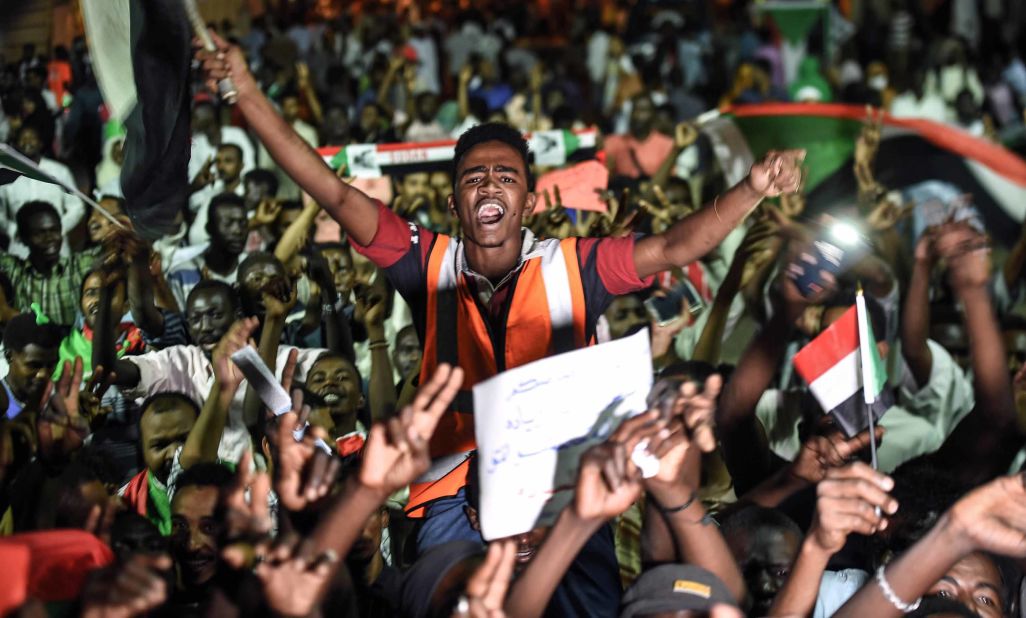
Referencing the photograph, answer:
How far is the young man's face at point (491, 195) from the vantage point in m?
3.86

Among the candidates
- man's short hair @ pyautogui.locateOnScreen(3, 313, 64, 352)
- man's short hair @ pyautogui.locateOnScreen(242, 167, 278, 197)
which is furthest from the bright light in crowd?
man's short hair @ pyautogui.locateOnScreen(242, 167, 278, 197)

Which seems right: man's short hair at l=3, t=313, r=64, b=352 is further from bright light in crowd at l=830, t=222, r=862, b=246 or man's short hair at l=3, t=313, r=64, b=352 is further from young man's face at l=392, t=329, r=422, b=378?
bright light in crowd at l=830, t=222, r=862, b=246

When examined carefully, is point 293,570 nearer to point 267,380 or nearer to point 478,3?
point 267,380

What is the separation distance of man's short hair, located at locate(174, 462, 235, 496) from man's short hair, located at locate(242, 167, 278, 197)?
4.17 meters

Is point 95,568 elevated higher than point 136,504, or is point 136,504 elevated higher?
point 95,568

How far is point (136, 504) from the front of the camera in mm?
4309

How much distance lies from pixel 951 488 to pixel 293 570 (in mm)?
2443

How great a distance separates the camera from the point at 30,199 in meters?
6.76

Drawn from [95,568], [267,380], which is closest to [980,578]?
[267,380]

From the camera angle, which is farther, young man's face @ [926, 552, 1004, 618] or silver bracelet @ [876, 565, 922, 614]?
young man's face @ [926, 552, 1004, 618]

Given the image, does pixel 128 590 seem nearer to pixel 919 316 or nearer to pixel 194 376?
pixel 194 376

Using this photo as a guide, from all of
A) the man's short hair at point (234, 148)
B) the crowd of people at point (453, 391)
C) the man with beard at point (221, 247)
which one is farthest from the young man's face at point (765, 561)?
the man's short hair at point (234, 148)

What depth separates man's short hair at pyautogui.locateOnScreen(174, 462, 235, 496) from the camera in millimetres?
3959

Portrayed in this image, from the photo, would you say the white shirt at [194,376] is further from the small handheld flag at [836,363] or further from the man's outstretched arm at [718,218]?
the small handheld flag at [836,363]
